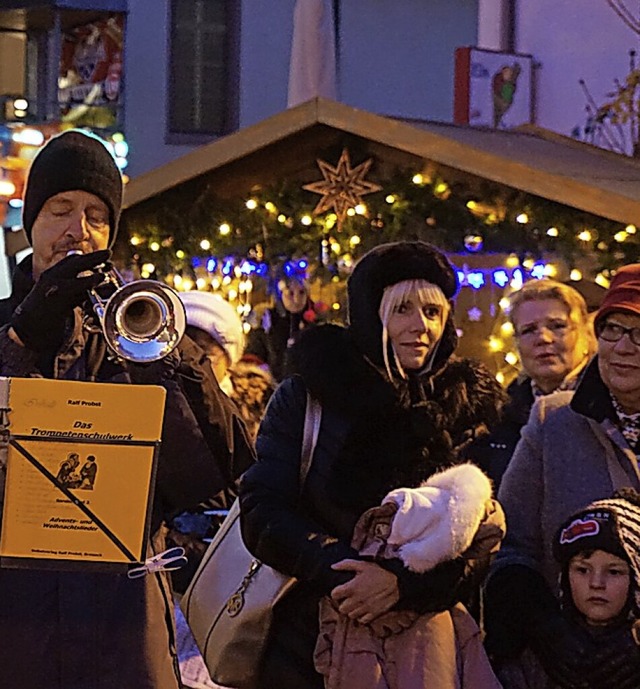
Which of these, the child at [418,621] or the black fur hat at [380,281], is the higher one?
the black fur hat at [380,281]

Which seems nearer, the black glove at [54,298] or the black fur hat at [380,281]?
the black glove at [54,298]

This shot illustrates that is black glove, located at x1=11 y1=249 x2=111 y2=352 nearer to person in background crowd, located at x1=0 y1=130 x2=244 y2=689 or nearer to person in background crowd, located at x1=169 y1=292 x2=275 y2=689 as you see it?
person in background crowd, located at x1=0 y1=130 x2=244 y2=689

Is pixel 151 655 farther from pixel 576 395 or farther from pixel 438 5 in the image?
pixel 438 5

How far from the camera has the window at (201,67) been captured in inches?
697

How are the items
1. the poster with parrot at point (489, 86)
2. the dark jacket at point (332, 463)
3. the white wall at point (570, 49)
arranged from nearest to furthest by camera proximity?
1. the dark jacket at point (332, 463)
2. the white wall at point (570, 49)
3. the poster with parrot at point (489, 86)

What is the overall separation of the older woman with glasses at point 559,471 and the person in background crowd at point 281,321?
4511mm

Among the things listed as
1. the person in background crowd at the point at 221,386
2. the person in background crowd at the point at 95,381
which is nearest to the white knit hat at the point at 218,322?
the person in background crowd at the point at 221,386

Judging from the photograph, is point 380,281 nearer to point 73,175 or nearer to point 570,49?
point 73,175

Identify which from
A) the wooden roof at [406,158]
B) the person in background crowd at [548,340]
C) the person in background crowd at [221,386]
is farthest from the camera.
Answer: the wooden roof at [406,158]

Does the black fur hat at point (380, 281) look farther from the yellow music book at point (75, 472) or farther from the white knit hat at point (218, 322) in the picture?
the white knit hat at point (218, 322)

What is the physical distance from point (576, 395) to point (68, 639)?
54.7 inches

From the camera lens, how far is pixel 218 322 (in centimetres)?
503

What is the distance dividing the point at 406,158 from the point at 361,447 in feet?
14.1

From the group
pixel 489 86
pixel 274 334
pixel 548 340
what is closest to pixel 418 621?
pixel 548 340
